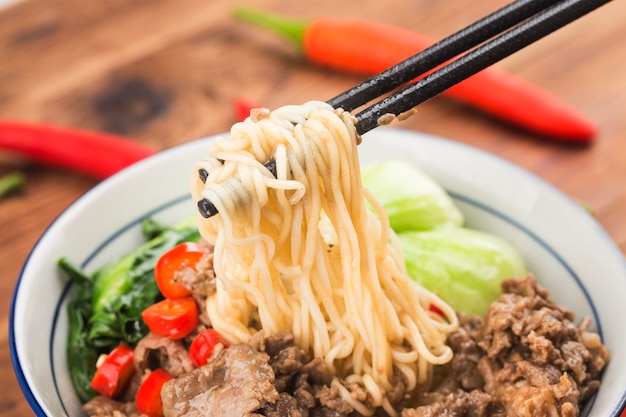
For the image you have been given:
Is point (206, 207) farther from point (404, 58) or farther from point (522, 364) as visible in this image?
point (404, 58)

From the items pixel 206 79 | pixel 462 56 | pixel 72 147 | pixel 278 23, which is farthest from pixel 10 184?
pixel 462 56

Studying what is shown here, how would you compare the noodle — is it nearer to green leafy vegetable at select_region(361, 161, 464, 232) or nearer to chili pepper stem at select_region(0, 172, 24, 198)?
green leafy vegetable at select_region(361, 161, 464, 232)

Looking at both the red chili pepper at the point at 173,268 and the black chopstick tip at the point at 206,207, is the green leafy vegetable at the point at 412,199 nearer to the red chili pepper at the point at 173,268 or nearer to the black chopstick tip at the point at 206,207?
the red chili pepper at the point at 173,268

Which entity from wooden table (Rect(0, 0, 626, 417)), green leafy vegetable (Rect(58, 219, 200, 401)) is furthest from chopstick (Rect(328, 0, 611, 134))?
wooden table (Rect(0, 0, 626, 417))

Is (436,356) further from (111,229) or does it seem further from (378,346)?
(111,229)

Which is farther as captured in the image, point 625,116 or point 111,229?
point 625,116

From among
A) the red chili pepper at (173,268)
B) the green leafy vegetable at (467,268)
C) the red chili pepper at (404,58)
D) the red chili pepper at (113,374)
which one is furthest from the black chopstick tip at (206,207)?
the red chili pepper at (404,58)

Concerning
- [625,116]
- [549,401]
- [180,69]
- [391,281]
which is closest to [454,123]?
[625,116]
